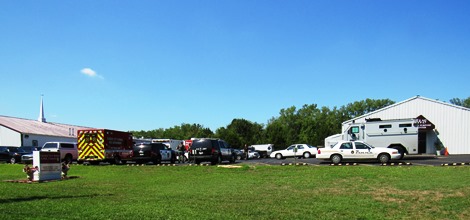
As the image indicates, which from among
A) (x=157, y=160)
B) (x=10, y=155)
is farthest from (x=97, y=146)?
(x=10, y=155)

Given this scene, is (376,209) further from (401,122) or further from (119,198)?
(401,122)

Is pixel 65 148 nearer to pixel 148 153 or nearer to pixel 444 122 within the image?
pixel 148 153

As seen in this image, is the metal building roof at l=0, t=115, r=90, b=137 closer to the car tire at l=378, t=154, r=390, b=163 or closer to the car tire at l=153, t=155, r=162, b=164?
the car tire at l=153, t=155, r=162, b=164

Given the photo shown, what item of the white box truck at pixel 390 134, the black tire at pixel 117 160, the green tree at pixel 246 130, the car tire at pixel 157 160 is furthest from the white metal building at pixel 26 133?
the white box truck at pixel 390 134

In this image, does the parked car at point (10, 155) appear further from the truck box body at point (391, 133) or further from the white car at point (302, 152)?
the truck box body at point (391, 133)

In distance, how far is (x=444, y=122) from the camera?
39.1m

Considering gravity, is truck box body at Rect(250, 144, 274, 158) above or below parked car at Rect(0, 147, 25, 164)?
below

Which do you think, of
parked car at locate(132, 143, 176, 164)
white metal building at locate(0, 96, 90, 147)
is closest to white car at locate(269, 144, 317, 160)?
parked car at locate(132, 143, 176, 164)

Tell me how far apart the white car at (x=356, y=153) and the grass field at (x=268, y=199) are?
810 centimetres

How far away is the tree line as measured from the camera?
79.3 meters

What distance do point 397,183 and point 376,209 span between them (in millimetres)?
5143

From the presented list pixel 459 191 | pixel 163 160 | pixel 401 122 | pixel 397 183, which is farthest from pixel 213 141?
pixel 459 191

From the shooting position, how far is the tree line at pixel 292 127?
79.3 metres

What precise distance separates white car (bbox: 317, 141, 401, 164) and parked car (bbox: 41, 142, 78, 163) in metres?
20.0
